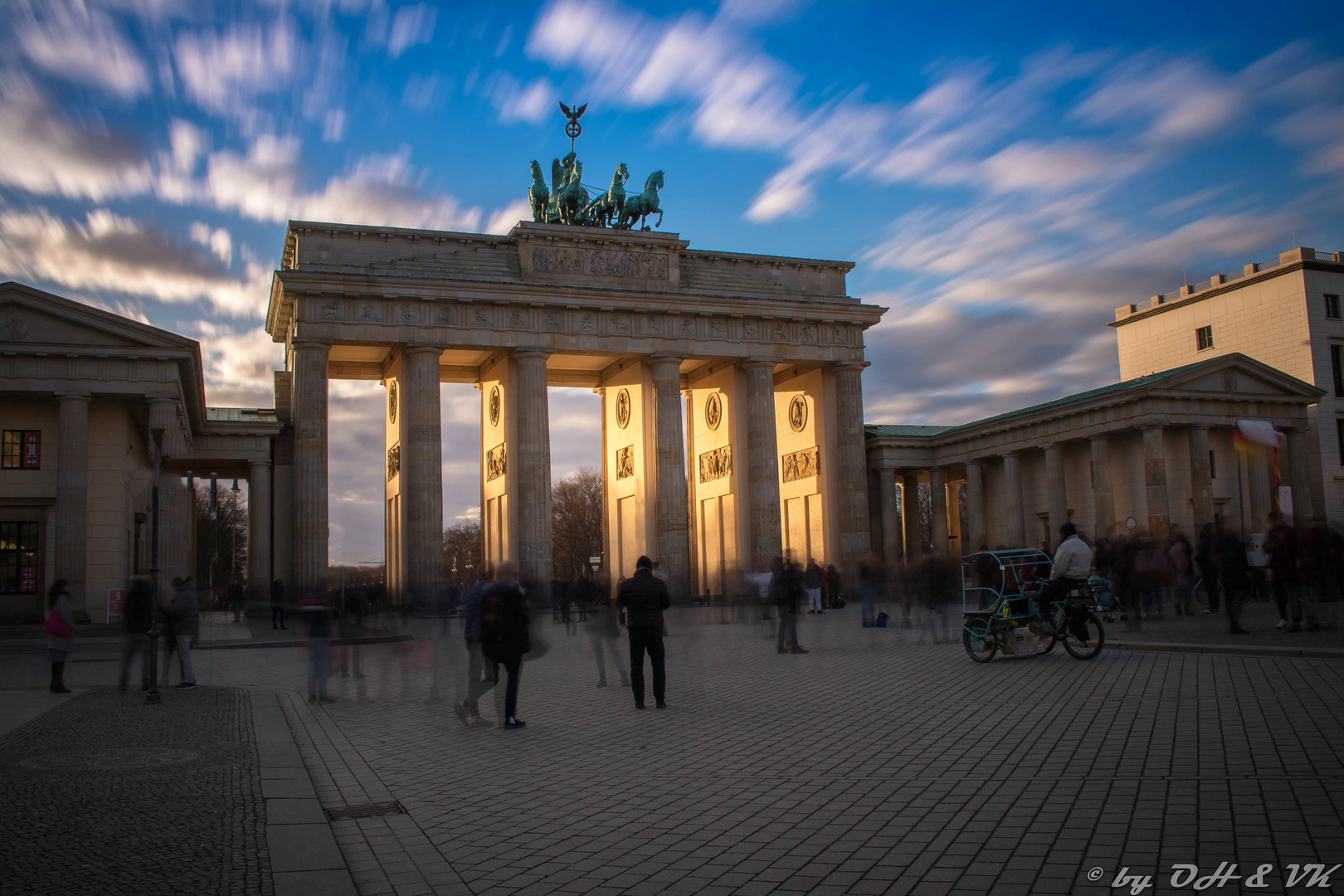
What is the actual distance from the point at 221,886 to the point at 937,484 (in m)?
52.6

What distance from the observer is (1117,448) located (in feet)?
145

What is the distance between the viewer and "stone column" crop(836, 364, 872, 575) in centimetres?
4984

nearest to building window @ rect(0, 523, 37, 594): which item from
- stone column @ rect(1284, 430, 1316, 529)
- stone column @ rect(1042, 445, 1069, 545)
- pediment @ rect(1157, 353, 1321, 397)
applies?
stone column @ rect(1042, 445, 1069, 545)

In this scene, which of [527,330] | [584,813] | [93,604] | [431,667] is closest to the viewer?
[584,813]

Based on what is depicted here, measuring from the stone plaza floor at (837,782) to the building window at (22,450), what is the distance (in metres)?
21.2

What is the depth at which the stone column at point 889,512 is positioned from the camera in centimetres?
5266

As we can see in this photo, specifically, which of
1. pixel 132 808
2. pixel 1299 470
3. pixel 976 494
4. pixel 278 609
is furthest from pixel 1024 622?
pixel 976 494

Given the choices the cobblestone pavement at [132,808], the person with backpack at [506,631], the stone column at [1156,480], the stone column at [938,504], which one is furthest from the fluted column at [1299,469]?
the cobblestone pavement at [132,808]

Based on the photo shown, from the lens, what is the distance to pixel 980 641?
15.6m

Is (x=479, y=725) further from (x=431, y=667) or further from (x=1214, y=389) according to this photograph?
(x=1214, y=389)

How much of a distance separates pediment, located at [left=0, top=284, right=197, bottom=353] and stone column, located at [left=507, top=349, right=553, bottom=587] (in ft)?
53.9

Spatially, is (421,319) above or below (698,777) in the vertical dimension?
above

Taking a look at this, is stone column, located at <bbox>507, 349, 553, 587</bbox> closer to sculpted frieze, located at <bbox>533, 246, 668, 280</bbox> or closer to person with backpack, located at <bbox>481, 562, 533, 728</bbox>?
sculpted frieze, located at <bbox>533, 246, 668, 280</bbox>

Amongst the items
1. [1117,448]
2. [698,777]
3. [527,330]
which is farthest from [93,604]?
[1117,448]
